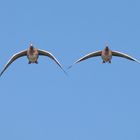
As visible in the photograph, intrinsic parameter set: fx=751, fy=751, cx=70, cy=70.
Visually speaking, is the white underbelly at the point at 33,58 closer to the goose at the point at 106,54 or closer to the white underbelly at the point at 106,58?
the goose at the point at 106,54

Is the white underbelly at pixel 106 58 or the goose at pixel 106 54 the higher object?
the goose at pixel 106 54

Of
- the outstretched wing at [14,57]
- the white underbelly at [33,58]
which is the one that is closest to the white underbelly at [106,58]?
the white underbelly at [33,58]

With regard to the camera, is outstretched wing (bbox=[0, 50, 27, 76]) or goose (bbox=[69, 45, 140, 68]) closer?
goose (bbox=[69, 45, 140, 68])

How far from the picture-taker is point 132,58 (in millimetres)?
79438

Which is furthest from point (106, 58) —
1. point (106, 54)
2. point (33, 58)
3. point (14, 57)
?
point (14, 57)

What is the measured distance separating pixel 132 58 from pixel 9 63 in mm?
13101

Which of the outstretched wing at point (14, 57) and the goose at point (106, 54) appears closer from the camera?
the goose at point (106, 54)

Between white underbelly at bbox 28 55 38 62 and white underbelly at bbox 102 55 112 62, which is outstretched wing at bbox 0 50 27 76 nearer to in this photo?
white underbelly at bbox 28 55 38 62

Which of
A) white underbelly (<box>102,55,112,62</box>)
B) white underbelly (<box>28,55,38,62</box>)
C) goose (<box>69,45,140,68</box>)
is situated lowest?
white underbelly (<box>28,55,38,62</box>)

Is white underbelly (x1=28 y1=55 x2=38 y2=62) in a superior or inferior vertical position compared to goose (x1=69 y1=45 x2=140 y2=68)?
inferior

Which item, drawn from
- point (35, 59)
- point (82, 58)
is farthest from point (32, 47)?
point (82, 58)

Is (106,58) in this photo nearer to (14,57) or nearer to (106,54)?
(106,54)

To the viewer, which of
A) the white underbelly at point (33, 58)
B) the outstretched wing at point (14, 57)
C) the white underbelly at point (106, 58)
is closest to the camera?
the white underbelly at point (33, 58)

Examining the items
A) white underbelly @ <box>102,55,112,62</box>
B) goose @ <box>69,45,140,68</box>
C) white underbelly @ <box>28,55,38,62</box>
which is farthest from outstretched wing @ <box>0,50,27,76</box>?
white underbelly @ <box>102,55,112,62</box>
